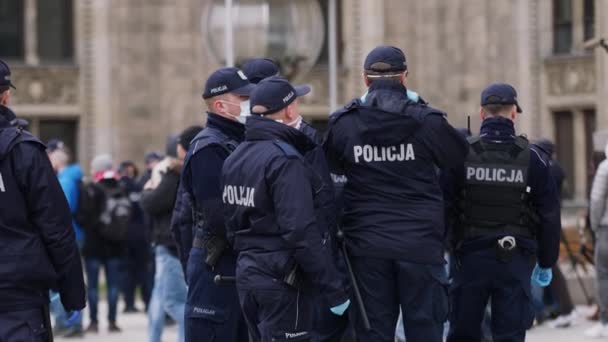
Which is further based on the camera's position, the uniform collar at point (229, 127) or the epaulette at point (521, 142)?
the epaulette at point (521, 142)

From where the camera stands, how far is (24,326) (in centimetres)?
761

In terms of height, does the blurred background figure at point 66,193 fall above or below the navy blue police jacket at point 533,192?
below

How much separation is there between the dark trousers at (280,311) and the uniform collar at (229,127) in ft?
3.65

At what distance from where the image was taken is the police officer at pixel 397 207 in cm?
856

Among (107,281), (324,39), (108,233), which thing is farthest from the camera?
(324,39)

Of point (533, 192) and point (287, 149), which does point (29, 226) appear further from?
point (533, 192)

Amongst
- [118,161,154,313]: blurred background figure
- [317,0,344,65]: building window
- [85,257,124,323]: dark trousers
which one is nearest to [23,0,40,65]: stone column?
[317,0,344,65]: building window

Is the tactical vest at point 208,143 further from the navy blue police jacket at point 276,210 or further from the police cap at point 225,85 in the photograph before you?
the navy blue police jacket at point 276,210

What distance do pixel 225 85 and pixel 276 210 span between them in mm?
1271

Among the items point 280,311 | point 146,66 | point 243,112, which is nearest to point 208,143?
point 243,112

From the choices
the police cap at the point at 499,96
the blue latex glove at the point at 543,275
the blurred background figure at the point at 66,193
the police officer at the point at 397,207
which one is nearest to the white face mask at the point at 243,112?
the police officer at the point at 397,207

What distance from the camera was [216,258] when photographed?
856cm

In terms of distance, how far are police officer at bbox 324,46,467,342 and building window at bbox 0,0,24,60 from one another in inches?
875

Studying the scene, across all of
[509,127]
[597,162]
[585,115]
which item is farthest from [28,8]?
[509,127]
